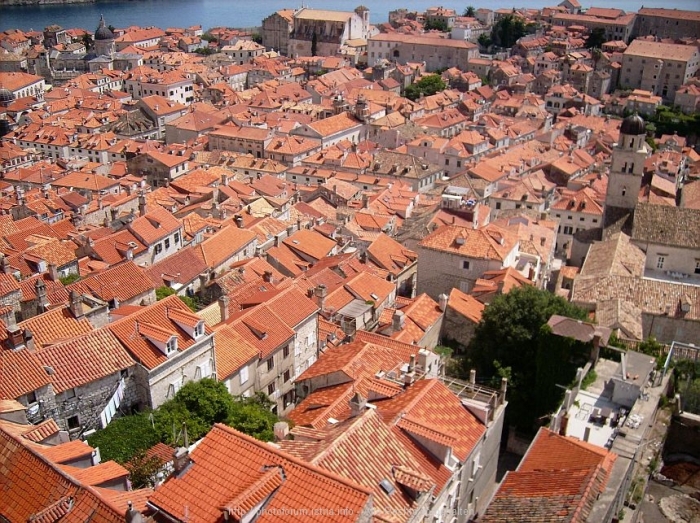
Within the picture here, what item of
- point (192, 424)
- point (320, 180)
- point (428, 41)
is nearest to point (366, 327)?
point (192, 424)

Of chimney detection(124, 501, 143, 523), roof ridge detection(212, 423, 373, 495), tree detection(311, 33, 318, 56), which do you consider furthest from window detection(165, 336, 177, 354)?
tree detection(311, 33, 318, 56)

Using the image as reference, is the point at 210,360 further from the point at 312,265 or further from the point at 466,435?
the point at 312,265

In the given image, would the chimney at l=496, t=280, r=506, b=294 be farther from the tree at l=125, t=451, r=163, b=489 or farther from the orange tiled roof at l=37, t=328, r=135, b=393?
the tree at l=125, t=451, r=163, b=489

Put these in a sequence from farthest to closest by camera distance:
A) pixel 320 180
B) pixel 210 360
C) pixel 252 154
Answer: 1. pixel 252 154
2. pixel 320 180
3. pixel 210 360

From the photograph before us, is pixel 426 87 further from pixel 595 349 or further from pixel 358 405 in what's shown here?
pixel 358 405

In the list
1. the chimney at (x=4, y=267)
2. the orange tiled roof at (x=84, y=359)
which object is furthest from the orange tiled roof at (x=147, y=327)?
the chimney at (x=4, y=267)

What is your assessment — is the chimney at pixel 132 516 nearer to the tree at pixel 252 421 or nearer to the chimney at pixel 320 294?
the tree at pixel 252 421

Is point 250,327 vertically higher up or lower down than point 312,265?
higher up
